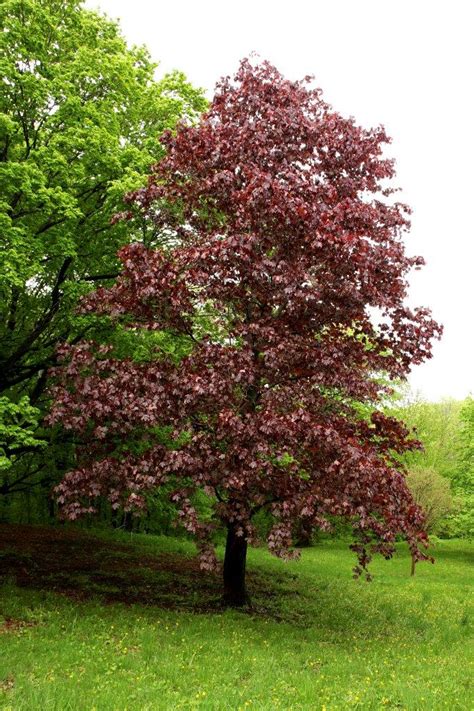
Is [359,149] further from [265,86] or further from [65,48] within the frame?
[65,48]

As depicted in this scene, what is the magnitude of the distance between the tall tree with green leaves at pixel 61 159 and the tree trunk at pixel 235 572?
5.84m

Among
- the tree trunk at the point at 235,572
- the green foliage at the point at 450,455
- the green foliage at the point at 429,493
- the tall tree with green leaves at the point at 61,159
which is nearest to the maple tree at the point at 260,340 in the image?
the tree trunk at the point at 235,572

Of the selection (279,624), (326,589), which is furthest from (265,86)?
(326,589)

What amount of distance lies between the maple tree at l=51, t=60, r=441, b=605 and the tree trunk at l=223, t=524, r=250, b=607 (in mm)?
47

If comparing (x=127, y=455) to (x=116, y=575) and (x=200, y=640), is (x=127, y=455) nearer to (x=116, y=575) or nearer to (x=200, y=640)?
(x=200, y=640)

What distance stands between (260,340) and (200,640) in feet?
20.6

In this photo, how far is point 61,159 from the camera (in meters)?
13.3

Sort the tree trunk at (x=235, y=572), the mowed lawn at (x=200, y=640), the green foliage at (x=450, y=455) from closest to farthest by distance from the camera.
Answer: the mowed lawn at (x=200, y=640), the tree trunk at (x=235, y=572), the green foliage at (x=450, y=455)

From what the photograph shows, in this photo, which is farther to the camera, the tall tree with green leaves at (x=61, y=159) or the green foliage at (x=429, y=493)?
the green foliage at (x=429, y=493)

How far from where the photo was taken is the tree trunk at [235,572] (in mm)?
14656

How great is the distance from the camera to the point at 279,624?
43.9 ft

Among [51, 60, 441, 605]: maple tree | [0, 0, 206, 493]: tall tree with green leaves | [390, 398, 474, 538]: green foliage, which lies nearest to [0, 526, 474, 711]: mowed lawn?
[51, 60, 441, 605]: maple tree

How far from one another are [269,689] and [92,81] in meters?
14.8

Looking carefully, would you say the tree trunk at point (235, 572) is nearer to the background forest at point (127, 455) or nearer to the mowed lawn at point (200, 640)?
the background forest at point (127, 455)
